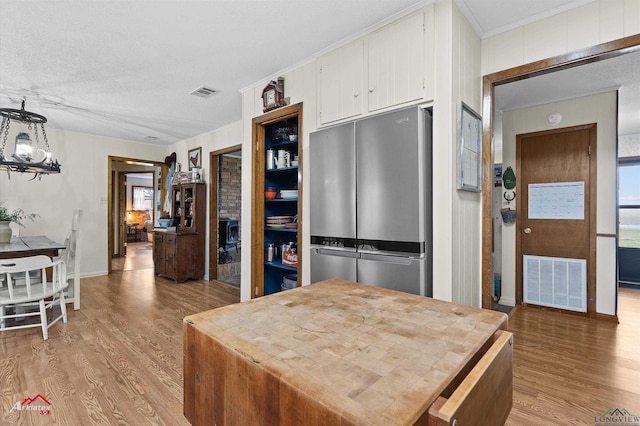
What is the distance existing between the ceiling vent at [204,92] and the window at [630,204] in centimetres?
668

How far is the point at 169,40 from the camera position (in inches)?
98.8

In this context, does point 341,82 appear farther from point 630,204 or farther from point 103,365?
point 630,204

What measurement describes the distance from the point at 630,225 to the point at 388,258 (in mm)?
5806

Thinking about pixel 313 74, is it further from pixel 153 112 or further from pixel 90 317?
pixel 90 317

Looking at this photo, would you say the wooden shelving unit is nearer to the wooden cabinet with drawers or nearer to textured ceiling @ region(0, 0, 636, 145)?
textured ceiling @ region(0, 0, 636, 145)

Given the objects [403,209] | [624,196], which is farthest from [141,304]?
[624,196]

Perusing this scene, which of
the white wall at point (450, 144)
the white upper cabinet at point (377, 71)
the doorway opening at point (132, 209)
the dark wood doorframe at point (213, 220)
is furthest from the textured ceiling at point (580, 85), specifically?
the doorway opening at point (132, 209)

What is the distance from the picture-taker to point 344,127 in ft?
A: 7.70

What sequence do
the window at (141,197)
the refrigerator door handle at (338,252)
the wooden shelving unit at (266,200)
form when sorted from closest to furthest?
the refrigerator door handle at (338,252) < the wooden shelving unit at (266,200) < the window at (141,197)

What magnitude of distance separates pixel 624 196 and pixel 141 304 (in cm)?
784

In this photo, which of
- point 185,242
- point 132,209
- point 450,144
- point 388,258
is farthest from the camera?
point 132,209

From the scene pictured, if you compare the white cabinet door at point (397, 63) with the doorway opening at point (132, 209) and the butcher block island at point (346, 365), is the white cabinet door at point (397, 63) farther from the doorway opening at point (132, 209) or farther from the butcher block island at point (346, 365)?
the doorway opening at point (132, 209)

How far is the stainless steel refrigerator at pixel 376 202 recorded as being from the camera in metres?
1.96

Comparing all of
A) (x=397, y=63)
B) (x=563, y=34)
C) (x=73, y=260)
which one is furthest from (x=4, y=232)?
(x=563, y=34)
